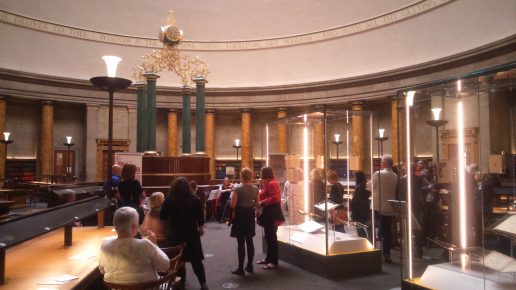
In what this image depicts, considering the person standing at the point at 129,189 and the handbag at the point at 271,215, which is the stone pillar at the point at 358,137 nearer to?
the handbag at the point at 271,215

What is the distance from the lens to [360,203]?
7.61 metres

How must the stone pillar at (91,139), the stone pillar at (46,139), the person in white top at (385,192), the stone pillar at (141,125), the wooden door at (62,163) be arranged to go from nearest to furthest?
the person in white top at (385,192)
the stone pillar at (141,125)
the stone pillar at (46,139)
the stone pillar at (91,139)
the wooden door at (62,163)

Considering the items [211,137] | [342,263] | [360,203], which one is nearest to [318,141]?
[360,203]

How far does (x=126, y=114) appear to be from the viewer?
21047mm

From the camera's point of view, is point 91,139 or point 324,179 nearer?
point 324,179

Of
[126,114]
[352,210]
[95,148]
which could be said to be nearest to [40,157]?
[95,148]

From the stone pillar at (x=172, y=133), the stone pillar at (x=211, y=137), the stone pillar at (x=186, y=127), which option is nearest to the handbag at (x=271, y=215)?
the stone pillar at (x=186, y=127)

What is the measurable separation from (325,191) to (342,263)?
1223 millimetres

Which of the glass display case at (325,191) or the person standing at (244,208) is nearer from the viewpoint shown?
the person standing at (244,208)

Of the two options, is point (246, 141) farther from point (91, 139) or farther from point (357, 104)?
point (91, 139)

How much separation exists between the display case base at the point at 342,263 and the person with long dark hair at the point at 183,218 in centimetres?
213

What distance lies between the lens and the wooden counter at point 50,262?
3.39 m

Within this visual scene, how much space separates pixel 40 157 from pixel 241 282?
55.2 feet

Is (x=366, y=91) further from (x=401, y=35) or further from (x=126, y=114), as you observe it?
(x=126, y=114)
